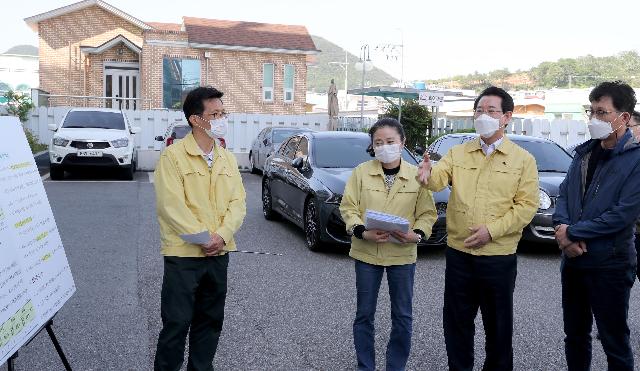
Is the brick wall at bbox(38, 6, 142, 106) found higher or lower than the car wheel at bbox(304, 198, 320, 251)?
higher

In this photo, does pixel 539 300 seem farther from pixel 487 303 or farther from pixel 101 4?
pixel 101 4

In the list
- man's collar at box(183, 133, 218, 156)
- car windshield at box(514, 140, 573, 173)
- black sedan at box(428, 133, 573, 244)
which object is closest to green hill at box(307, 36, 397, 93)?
black sedan at box(428, 133, 573, 244)

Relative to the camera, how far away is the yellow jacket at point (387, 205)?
4.34m

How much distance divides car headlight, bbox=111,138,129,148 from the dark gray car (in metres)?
3.70

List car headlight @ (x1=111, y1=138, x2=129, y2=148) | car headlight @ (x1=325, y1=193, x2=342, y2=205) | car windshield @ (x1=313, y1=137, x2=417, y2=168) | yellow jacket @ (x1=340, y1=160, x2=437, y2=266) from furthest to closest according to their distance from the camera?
1. car headlight @ (x1=111, y1=138, x2=129, y2=148)
2. car windshield @ (x1=313, y1=137, x2=417, y2=168)
3. car headlight @ (x1=325, y1=193, x2=342, y2=205)
4. yellow jacket @ (x1=340, y1=160, x2=437, y2=266)

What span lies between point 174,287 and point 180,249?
22 cm

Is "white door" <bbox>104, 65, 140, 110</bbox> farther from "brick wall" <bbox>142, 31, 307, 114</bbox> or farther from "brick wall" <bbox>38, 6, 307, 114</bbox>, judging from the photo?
"brick wall" <bbox>142, 31, 307, 114</bbox>

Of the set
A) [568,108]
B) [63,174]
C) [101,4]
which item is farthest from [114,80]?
[568,108]

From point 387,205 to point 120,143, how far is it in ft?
44.3

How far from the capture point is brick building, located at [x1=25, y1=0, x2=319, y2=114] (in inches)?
1257

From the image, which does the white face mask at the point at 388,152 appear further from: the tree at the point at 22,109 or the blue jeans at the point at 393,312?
the tree at the point at 22,109

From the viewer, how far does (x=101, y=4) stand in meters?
32.9

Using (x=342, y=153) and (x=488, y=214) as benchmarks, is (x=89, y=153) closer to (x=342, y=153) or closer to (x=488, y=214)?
(x=342, y=153)

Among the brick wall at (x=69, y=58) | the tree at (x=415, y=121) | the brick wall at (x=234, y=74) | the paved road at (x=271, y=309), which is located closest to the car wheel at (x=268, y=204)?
the paved road at (x=271, y=309)
